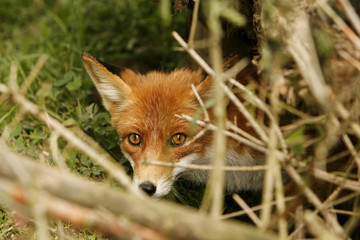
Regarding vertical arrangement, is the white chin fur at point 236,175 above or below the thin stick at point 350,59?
below

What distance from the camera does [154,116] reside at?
3225 mm

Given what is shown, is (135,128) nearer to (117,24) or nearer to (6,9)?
(117,24)

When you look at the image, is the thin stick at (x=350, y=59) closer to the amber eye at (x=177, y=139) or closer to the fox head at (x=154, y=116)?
the fox head at (x=154, y=116)

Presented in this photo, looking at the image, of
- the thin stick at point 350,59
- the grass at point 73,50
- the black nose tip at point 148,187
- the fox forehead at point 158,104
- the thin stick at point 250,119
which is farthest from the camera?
the grass at point 73,50

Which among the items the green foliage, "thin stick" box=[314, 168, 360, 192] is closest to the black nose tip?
the green foliage

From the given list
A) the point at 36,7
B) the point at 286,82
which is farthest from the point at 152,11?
the point at 286,82

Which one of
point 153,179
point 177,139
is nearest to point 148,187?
point 153,179

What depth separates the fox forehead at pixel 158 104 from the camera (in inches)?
126

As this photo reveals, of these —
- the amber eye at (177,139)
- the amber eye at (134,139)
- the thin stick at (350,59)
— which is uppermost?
A: the thin stick at (350,59)

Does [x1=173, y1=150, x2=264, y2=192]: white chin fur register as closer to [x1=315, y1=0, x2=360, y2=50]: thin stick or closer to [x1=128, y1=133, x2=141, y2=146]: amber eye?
[x1=128, y1=133, x2=141, y2=146]: amber eye

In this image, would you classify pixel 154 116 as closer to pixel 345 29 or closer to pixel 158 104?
pixel 158 104

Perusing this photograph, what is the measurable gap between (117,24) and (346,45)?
3834mm

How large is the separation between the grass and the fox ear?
0.52 m

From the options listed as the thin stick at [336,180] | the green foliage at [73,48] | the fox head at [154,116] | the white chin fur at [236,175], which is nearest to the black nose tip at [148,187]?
the fox head at [154,116]
